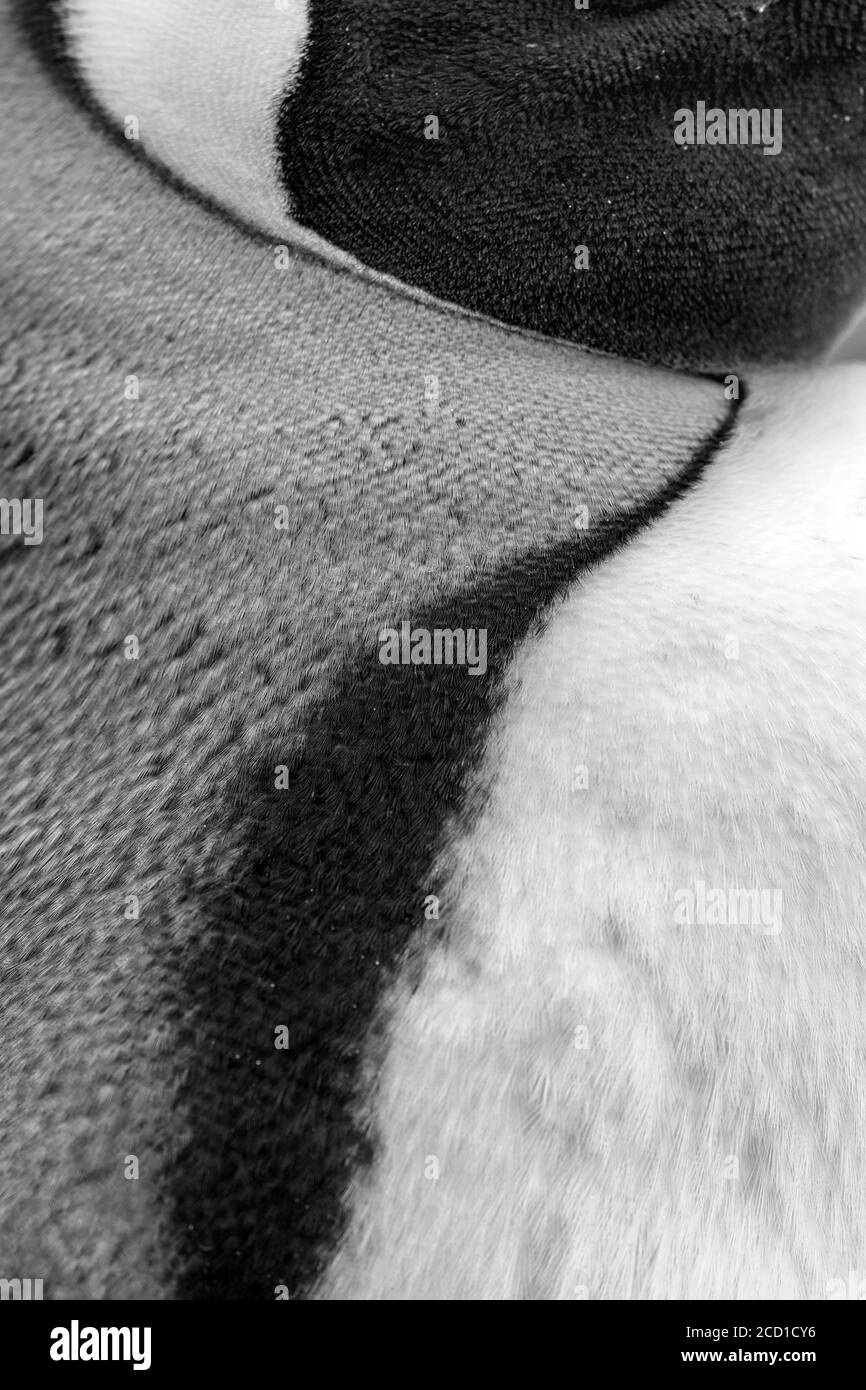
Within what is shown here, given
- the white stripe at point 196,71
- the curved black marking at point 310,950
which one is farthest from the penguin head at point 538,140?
the curved black marking at point 310,950

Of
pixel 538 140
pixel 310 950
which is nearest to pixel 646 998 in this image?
pixel 310 950

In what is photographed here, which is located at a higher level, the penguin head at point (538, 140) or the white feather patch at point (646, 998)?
the penguin head at point (538, 140)

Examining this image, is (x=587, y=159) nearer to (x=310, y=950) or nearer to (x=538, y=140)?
(x=538, y=140)

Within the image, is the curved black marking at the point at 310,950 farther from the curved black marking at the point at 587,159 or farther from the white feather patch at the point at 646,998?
the curved black marking at the point at 587,159

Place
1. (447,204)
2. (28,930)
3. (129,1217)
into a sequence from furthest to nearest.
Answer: (447,204)
(28,930)
(129,1217)

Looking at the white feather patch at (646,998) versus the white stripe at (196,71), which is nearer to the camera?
the white feather patch at (646,998)

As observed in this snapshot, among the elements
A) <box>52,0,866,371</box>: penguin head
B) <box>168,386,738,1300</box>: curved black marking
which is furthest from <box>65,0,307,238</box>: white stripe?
<box>168,386,738,1300</box>: curved black marking

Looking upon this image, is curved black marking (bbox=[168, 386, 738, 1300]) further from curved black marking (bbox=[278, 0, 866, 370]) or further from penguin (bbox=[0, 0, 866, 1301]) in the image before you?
curved black marking (bbox=[278, 0, 866, 370])

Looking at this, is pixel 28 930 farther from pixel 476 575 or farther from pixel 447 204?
pixel 447 204

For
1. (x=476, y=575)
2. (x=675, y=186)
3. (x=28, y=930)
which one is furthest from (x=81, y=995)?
A: (x=675, y=186)
